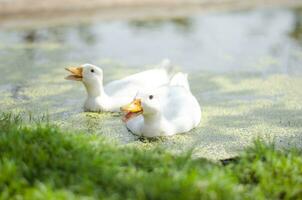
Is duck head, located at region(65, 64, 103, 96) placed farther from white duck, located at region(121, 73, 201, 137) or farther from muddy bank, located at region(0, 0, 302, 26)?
muddy bank, located at region(0, 0, 302, 26)

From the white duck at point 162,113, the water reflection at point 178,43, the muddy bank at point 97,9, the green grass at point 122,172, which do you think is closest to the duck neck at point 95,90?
the white duck at point 162,113

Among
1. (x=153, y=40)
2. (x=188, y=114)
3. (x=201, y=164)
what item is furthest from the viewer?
(x=153, y=40)

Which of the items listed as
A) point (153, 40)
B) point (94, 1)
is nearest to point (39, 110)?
point (153, 40)

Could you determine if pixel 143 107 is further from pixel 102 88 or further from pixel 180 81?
pixel 180 81

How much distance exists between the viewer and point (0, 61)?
20.9 feet

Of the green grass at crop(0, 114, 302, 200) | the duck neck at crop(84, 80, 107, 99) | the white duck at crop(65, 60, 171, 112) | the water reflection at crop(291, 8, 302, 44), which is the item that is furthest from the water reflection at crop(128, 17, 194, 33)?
the green grass at crop(0, 114, 302, 200)

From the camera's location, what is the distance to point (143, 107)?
4.04 m

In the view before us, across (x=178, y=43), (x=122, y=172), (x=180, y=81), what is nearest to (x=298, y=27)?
(x=178, y=43)

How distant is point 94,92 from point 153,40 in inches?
134

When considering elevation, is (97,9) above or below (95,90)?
above

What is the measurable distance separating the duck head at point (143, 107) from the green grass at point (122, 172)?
1.49ft

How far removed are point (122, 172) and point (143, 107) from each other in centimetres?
96

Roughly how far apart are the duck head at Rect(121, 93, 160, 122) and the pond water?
213 mm

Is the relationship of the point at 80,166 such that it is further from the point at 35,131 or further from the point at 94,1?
the point at 94,1
